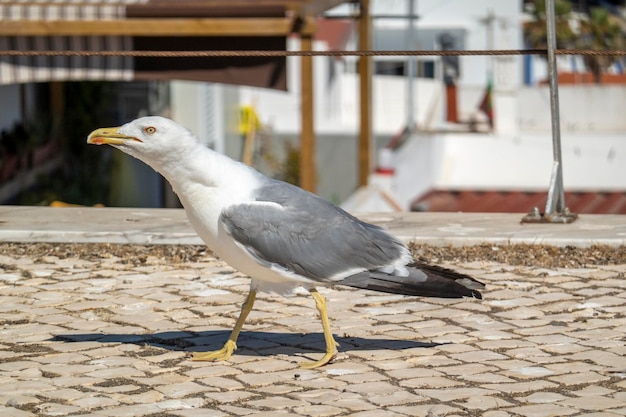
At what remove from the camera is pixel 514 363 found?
507 centimetres

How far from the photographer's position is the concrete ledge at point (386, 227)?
23.3ft

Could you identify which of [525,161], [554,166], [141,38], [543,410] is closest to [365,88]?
[141,38]

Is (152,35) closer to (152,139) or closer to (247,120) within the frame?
(152,139)

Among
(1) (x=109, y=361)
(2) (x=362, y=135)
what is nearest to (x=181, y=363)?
(1) (x=109, y=361)

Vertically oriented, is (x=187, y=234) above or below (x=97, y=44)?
below

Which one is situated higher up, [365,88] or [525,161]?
[365,88]

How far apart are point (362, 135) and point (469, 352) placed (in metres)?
10.2

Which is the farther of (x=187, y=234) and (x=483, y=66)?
(x=483, y=66)

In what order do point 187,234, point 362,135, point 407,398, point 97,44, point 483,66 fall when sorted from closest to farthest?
point 407,398
point 187,234
point 97,44
point 362,135
point 483,66

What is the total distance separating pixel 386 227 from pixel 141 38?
5039 mm

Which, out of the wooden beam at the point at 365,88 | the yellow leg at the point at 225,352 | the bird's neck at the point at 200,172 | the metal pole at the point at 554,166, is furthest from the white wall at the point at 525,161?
the bird's neck at the point at 200,172

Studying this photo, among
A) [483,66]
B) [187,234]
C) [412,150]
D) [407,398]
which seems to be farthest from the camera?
[483,66]

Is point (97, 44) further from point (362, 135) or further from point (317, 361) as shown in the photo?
point (317, 361)

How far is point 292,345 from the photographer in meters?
5.39
